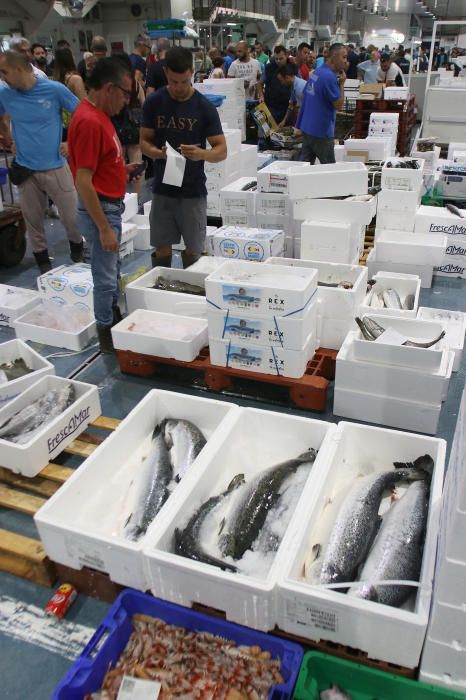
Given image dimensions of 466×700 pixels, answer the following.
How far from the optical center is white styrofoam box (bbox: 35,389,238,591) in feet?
5.99

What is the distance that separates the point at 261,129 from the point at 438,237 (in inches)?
223

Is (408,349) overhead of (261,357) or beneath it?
overhead

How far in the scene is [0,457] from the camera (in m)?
2.57

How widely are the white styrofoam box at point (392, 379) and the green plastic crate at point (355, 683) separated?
1.60 metres

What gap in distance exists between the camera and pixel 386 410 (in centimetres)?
303

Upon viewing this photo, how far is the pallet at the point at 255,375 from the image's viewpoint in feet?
10.3

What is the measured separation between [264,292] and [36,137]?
2.95 meters

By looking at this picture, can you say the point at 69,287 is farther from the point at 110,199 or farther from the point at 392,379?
the point at 392,379

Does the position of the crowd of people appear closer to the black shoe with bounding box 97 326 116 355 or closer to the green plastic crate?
the black shoe with bounding box 97 326 116 355

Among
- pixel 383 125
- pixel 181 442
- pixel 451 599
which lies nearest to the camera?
Result: pixel 451 599

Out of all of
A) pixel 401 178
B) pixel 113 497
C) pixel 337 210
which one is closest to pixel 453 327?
pixel 337 210

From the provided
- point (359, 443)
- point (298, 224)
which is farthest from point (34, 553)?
point (298, 224)

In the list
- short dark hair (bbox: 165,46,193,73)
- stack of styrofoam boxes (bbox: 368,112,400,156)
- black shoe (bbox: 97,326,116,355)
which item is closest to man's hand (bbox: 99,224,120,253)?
black shoe (bbox: 97,326,116,355)

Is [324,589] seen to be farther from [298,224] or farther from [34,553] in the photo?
[298,224]
